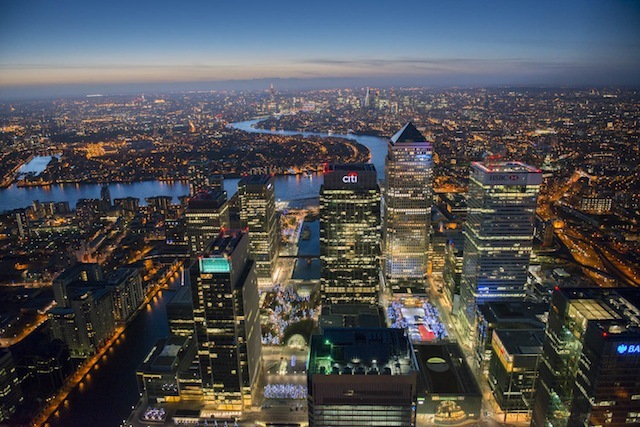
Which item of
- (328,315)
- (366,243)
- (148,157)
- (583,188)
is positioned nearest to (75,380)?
(328,315)

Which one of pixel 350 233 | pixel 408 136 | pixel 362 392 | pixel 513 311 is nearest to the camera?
pixel 362 392

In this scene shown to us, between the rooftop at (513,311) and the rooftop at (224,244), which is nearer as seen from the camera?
the rooftop at (224,244)

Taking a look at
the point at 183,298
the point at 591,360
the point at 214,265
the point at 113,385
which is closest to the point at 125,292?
the point at 183,298

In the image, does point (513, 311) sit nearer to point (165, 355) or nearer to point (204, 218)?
point (165, 355)

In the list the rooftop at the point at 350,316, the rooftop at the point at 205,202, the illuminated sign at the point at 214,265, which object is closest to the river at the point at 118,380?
the rooftop at the point at 205,202

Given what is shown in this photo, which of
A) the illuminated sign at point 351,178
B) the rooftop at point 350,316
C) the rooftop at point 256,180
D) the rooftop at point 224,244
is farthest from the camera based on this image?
the rooftop at point 256,180

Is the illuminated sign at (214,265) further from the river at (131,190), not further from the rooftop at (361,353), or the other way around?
the river at (131,190)
